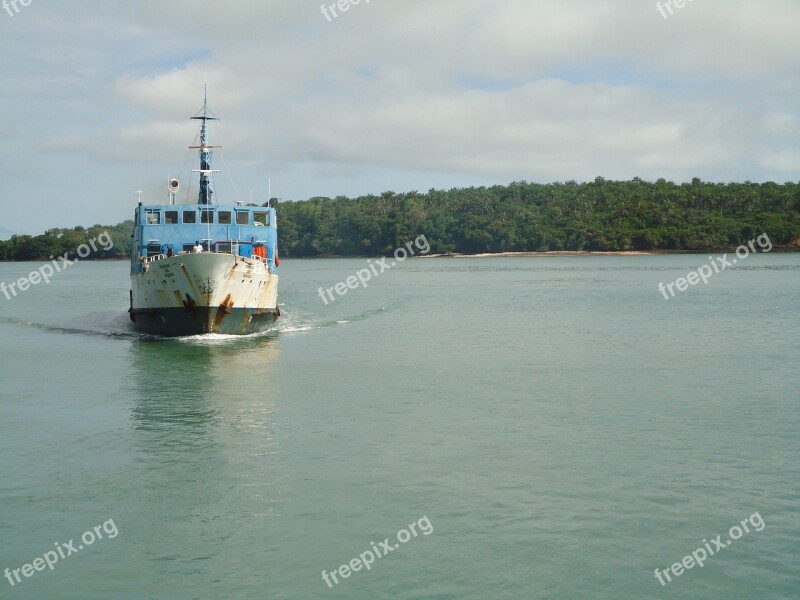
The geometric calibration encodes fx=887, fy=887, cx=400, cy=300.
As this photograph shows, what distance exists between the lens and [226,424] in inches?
797

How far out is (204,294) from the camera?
3484 centimetres

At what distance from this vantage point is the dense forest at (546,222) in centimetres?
16375

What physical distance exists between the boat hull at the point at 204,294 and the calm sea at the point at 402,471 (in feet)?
8.31

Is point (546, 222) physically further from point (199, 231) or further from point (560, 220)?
point (199, 231)

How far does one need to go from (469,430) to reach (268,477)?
17.3 feet

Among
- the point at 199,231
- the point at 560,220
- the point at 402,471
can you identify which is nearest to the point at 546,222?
the point at 560,220

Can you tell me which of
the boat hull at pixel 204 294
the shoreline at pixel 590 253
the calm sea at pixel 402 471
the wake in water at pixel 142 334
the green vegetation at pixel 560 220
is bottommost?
the calm sea at pixel 402 471

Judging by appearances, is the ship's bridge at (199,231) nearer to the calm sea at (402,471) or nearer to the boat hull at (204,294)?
the boat hull at (204,294)

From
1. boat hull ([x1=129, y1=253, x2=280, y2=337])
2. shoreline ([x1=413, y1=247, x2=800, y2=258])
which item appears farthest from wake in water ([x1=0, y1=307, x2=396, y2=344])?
shoreline ([x1=413, y1=247, x2=800, y2=258])

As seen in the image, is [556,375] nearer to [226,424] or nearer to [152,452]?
[226,424]

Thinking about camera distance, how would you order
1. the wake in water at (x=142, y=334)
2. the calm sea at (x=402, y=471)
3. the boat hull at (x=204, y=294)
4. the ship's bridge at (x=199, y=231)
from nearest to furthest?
the calm sea at (x=402, y=471) < the boat hull at (x=204, y=294) < the wake in water at (x=142, y=334) < the ship's bridge at (x=199, y=231)

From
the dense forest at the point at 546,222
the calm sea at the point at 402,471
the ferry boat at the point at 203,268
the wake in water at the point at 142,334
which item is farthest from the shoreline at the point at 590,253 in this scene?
the calm sea at the point at 402,471

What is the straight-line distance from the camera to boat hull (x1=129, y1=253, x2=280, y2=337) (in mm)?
34219

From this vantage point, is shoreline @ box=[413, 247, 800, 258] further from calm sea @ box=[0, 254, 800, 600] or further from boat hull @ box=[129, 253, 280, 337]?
boat hull @ box=[129, 253, 280, 337]
